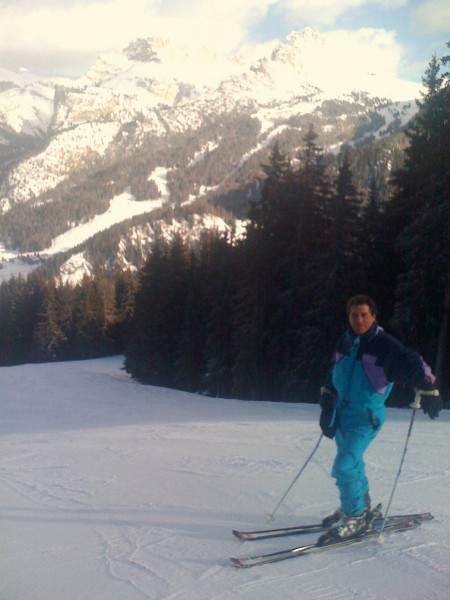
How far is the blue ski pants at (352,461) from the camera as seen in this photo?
5344 mm

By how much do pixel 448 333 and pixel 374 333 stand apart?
1683 centimetres

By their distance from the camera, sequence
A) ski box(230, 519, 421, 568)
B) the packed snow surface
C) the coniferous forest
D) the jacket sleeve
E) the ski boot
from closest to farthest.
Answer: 1. the packed snow surface
2. ski box(230, 519, 421, 568)
3. the jacket sleeve
4. the ski boot
5. the coniferous forest

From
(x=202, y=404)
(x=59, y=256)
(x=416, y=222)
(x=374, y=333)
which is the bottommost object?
(x=202, y=404)

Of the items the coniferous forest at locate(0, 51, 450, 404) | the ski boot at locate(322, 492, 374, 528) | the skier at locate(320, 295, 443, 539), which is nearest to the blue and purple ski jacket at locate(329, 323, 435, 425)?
the skier at locate(320, 295, 443, 539)

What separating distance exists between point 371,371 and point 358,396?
0.26 metres

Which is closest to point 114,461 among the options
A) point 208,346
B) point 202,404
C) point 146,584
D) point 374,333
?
point 146,584

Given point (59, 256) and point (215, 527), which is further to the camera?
point (59, 256)

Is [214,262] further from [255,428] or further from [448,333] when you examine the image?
[255,428]

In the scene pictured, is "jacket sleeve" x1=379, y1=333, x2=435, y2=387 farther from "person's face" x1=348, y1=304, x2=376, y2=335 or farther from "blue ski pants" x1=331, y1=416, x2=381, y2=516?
"blue ski pants" x1=331, y1=416, x2=381, y2=516

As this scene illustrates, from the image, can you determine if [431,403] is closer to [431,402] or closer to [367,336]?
[431,402]

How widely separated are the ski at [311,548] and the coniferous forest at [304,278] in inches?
576

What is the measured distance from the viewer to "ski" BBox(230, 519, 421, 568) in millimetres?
4883

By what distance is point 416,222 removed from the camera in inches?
776

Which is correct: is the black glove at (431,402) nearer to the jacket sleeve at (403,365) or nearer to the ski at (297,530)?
the jacket sleeve at (403,365)
